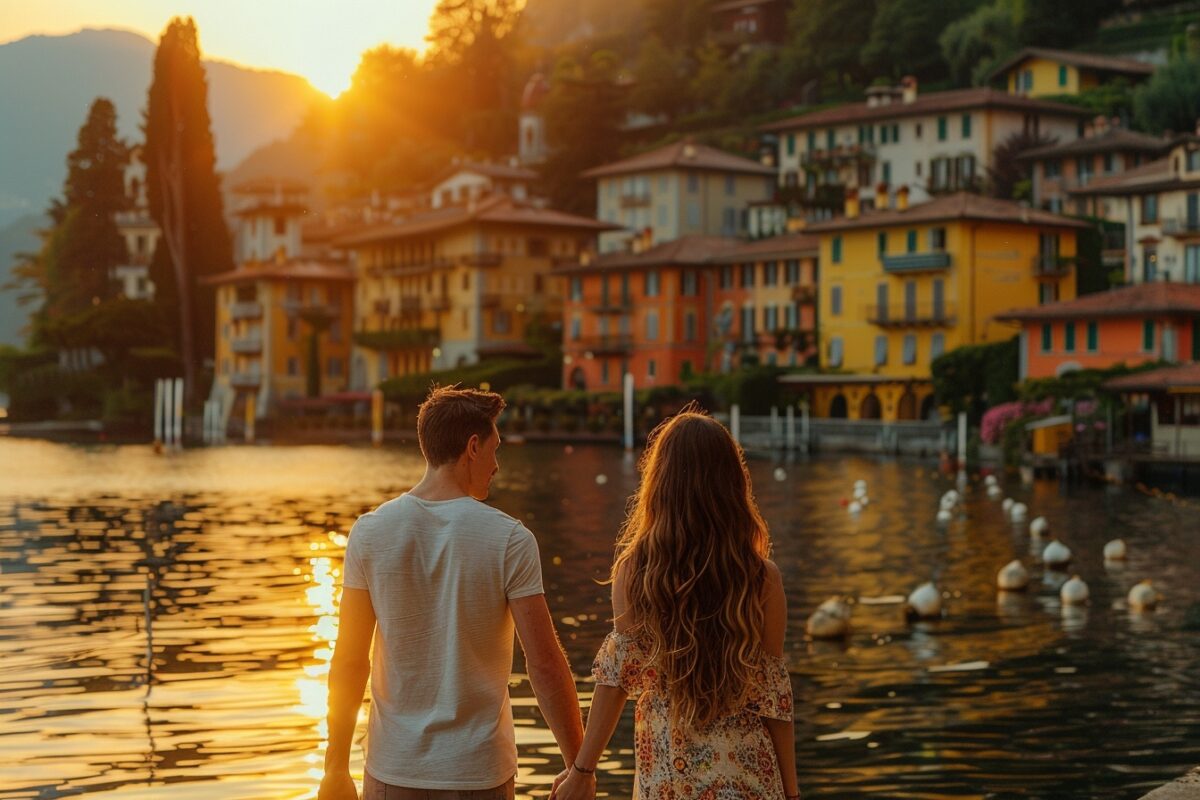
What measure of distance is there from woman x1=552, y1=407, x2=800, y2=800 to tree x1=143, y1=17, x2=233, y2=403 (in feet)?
354

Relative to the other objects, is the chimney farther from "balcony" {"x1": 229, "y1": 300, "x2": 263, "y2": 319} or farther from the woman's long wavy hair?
the woman's long wavy hair

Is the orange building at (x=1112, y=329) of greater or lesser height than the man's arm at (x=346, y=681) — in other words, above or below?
above

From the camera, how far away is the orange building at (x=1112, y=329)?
6650cm

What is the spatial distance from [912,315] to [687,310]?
55.2ft

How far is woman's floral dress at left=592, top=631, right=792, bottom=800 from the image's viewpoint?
236 inches

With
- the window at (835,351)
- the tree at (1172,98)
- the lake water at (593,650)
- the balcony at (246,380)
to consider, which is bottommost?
the lake water at (593,650)

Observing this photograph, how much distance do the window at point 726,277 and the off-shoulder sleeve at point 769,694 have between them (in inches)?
3533

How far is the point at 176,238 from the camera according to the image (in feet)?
375

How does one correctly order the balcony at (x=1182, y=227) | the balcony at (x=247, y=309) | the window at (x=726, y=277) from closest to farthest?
the balcony at (x=1182, y=227) → the window at (x=726, y=277) → the balcony at (x=247, y=309)

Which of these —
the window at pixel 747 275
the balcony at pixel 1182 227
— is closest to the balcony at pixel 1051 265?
the balcony at pixel 1182 227

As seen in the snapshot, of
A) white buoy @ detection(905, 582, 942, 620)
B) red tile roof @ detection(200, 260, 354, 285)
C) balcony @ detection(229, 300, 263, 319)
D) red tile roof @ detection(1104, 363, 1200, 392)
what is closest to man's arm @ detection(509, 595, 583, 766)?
white buoy @ detection(905, 582, 942, 620)

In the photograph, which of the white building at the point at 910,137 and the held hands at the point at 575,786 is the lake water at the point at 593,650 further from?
the white building at the point at 910,137

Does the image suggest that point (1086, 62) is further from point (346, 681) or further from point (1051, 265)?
point (346, 681)

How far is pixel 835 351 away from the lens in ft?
285
